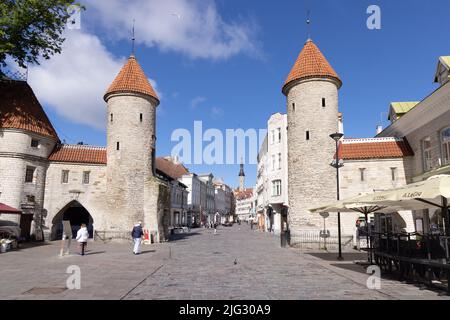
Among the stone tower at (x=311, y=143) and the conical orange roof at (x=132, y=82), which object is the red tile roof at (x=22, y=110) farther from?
the stone tower at (x=311, y=143)

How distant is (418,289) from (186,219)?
58.9 m

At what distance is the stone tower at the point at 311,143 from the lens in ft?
81.7

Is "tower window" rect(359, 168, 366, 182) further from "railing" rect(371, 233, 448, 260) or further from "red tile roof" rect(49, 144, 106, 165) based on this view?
Answer: "red tile roof" rect(49, 144, 106, 165)

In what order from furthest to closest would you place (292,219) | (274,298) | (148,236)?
1. (148,236)
2. (292,219)
3. (274,298)

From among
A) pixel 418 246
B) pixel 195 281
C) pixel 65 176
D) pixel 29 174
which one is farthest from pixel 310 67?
pixel 29 174

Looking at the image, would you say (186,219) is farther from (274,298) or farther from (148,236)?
(274,298)

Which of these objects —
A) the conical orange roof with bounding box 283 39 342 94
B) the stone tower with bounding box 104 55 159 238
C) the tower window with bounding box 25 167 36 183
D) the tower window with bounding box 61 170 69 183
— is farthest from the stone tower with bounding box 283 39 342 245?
the tower window with bounding box 25 167 36 183

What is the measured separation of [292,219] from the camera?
25547 millimetres

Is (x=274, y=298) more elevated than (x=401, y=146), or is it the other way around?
(x=401, y=146)

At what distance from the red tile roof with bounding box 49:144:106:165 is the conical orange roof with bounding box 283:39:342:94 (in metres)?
15.9

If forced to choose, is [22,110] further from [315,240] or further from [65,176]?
[315,240]

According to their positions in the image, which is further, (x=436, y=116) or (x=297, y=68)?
(x=297, y=68)
